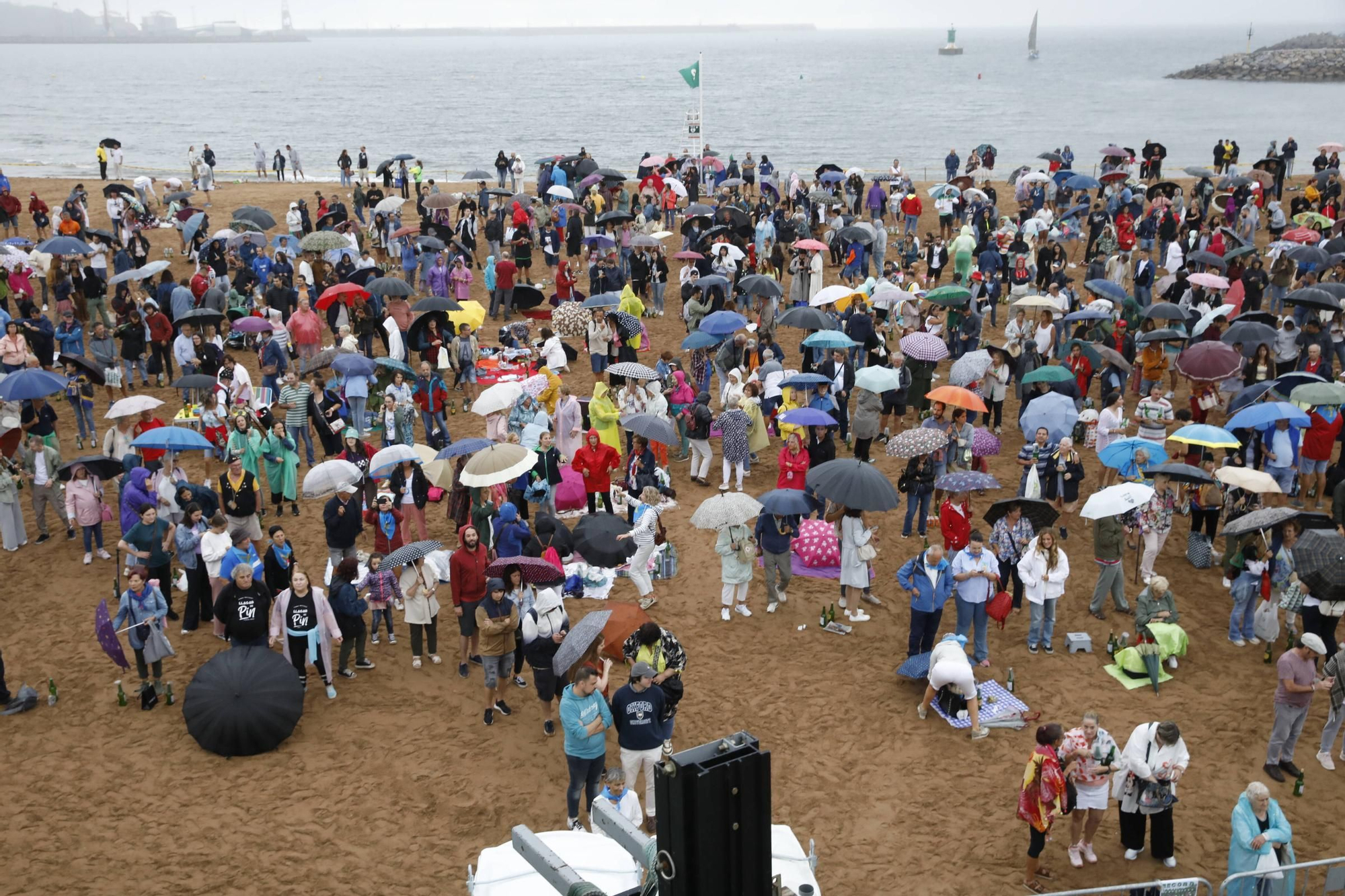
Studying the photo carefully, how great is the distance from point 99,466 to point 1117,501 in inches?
465

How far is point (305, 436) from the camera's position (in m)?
16.6

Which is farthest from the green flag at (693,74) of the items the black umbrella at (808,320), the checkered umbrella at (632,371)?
the checkered umbrella at (632,371)

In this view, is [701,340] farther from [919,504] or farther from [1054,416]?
[1054,416]

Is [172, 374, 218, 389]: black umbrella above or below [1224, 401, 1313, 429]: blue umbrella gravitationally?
above

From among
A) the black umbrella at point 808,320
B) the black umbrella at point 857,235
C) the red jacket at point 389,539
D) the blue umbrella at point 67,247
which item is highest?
the blue umbrella at point 67,247

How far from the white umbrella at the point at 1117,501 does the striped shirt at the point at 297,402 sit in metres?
10.6

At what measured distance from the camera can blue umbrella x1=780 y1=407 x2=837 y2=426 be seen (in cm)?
1409

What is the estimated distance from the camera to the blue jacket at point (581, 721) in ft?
28.8

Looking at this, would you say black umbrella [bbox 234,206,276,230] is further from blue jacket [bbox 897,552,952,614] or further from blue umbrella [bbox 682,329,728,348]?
blue jacket [bbox 897,552,952,614]

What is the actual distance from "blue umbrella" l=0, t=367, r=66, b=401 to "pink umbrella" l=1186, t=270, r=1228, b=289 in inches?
722

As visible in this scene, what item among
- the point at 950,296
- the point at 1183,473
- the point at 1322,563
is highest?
the point at 950,296

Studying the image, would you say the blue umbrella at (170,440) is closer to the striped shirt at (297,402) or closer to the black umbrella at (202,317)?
the striped shirt at (297,402)

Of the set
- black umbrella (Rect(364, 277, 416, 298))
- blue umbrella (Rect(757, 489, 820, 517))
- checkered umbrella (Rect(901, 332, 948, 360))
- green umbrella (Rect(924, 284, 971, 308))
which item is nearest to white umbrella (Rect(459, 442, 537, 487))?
blue umbrella (Rect(757, 489, 820, 517))

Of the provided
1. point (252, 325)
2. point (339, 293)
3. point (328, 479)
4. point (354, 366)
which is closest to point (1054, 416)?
point (328, 479)
